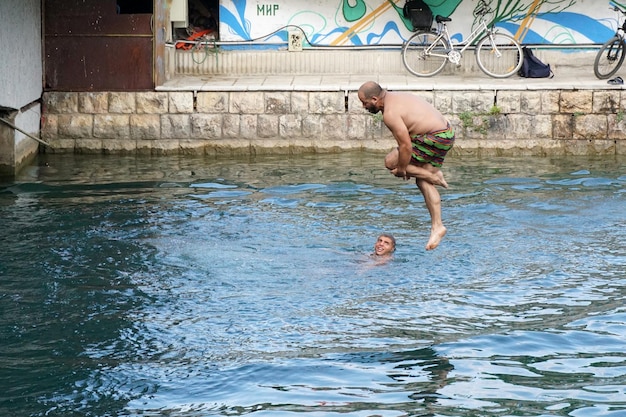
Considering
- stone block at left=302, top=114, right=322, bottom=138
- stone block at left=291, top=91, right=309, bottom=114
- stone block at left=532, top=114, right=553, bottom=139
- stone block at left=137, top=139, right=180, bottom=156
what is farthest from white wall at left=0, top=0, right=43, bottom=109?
stone block at left=532, top=114, right=553, bottom=139

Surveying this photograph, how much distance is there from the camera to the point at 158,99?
65.9ft

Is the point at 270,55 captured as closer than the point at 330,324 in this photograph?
No

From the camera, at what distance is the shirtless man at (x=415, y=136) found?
11.6 m

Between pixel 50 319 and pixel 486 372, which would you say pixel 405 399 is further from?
pixel 50 319

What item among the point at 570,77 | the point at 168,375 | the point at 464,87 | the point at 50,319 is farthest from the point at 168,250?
the point at 570,77

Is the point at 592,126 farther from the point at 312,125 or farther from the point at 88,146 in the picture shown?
the point at 88,146

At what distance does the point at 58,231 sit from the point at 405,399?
23.6 feet

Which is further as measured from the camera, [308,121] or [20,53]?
[308,121]

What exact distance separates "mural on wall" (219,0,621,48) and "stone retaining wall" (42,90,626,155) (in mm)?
2817

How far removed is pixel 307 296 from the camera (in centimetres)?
1170

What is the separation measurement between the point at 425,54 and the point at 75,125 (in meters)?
7.49

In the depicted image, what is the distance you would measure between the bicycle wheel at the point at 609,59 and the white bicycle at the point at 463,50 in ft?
5.32

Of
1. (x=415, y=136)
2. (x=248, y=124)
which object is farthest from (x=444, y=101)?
(x=415, y=136)

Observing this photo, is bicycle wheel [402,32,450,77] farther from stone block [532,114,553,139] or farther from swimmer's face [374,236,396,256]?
swimmer's face [374,236,396,256]
